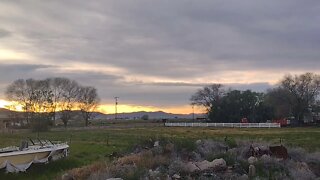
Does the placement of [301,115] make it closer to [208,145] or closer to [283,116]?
[283,116]

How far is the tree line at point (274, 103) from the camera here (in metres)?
114

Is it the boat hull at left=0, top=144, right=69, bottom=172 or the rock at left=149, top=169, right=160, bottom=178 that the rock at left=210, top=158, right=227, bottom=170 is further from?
the boat hull at left=0, top=144, right=69, bottom=172

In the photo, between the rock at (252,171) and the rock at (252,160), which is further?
the rock at (252,160)

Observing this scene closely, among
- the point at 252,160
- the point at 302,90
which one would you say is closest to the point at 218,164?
the point at 252,160

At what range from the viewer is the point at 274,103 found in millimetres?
117750

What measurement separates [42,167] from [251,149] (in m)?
10.2

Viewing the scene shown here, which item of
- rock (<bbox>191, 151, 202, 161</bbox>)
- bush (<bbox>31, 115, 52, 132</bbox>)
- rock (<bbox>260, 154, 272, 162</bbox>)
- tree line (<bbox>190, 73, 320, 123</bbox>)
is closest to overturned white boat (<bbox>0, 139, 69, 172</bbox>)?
rock (<bbox>191, 151, 202, 161</bbox>)

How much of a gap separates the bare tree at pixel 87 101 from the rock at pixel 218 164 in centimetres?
12140

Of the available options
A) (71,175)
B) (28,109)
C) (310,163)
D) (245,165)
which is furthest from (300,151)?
(28,109)

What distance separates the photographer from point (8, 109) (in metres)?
133

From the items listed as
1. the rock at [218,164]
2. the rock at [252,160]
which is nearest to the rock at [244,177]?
the rock at [218,164]

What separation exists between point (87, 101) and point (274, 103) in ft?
177

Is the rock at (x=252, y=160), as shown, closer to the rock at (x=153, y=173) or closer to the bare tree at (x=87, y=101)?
the rock at (x=153, y=173)

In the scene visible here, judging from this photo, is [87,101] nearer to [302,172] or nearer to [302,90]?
[302,90]
